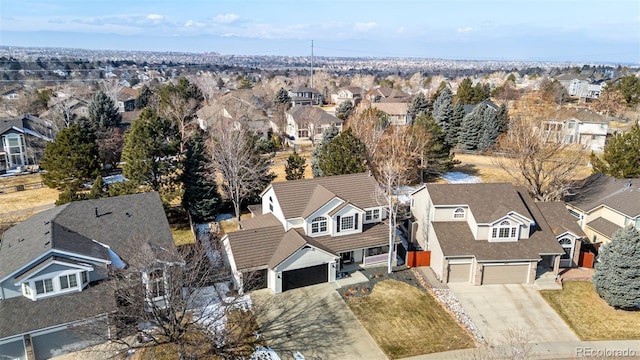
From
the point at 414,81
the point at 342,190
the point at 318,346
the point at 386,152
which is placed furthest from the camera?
the point at 414,81

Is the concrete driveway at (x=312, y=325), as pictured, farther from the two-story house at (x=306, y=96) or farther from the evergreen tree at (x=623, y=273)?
the two-story house at (x=306, y=96)

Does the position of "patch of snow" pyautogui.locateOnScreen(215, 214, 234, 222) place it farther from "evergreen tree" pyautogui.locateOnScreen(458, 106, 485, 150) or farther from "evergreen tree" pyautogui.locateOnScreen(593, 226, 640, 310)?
"evergreen tree" pyautogui.locateOnScreen(458, 106, 485, 150)

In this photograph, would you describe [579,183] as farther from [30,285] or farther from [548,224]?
[30,285]

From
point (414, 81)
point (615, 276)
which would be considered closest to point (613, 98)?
point (615, 276)

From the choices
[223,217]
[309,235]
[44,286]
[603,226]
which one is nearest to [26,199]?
[223,217]

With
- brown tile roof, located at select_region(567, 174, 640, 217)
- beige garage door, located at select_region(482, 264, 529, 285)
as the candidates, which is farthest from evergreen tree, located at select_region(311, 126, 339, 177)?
brown tile roof, located at select_region(567, 174, 640, 217)

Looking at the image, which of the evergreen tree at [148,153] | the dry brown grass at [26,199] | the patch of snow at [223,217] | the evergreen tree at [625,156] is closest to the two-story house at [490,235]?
the evergreen tree at [625,156]

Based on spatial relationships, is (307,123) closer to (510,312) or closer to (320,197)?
(320,197)
